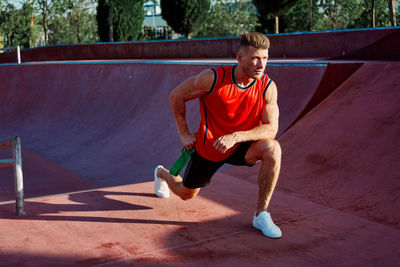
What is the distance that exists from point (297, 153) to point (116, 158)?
14.8ft

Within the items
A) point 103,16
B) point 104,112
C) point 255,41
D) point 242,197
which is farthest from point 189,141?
point 103,16

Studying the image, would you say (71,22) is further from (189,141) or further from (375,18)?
(189,141)

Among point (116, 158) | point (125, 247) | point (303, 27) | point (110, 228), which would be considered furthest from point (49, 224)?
point (303, 27)

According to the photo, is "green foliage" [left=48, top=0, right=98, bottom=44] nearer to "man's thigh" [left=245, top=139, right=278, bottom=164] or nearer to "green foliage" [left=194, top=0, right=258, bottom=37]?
"green foliage" [left=194, top=0, right=258, bottom=37]

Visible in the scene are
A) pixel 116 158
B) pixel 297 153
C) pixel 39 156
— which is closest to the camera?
pixel 297 153

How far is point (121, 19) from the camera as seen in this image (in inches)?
1400

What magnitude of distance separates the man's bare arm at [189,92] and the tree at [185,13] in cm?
3020

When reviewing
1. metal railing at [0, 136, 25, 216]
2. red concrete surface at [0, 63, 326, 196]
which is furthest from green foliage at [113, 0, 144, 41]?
metal railing at [0, 136, 25, 216]

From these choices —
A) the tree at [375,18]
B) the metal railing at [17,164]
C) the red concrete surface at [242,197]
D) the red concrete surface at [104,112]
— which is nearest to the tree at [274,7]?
the tree at [375,18]

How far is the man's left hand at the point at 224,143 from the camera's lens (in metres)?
3.34

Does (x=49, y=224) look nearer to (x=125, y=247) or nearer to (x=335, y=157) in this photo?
(x=125, y=247)

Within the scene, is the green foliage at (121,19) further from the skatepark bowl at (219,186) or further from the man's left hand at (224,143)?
the man's left hand at (224,143)

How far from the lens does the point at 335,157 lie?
17.6 feet

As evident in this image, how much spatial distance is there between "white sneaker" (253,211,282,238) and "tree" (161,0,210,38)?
3058 centimetres
